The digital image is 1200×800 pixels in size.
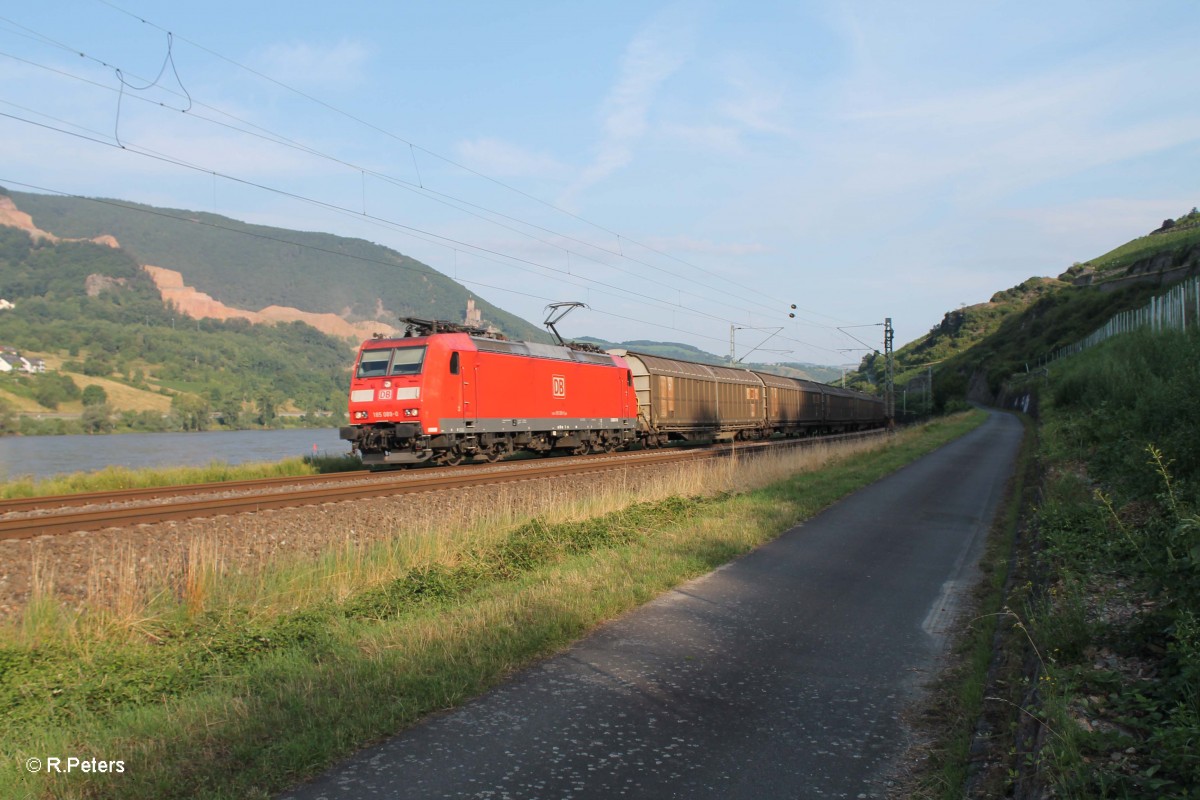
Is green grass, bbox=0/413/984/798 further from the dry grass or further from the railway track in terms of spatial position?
the railway track

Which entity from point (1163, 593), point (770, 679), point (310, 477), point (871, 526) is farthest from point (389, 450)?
point (1163, 593)

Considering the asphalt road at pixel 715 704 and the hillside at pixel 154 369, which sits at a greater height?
the hillside at pixel 154 369

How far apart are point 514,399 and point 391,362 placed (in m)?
4.12

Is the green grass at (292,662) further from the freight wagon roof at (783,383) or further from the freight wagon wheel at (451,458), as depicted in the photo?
the freight wagon roof at (783,383)

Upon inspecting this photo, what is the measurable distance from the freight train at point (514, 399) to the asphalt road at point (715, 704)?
12.1m

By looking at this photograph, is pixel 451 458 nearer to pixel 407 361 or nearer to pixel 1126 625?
pixel 407 361

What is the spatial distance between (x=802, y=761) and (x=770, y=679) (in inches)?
52.5

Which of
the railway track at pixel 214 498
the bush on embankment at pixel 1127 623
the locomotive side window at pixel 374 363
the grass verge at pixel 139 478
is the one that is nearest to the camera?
the bush on embankment at pixel 1127 623

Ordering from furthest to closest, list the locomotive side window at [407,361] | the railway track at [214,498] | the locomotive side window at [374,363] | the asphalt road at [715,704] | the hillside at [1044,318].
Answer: the hillside at [1044,318], the locomotive side window at [374,363], the locomotive side window at [407,361], the railway track at [214,498], the asphalt road at [715,704]

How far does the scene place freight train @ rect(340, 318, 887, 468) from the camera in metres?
19.6

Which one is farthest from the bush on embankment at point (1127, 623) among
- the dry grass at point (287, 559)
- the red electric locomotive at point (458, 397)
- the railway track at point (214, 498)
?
the red electric locomotive at point (458, 397)

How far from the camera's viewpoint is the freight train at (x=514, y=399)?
19578 millimetres

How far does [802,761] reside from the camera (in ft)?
14.1

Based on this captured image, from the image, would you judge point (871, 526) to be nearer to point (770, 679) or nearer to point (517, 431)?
point (770, 679)
